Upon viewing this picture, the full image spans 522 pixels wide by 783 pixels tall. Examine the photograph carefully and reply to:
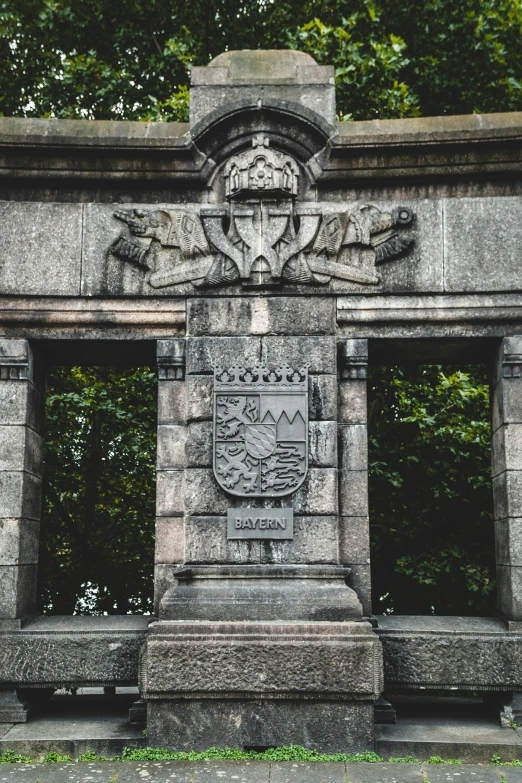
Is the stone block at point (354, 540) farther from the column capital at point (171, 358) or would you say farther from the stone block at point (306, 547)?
the column capital at point (171, 358)

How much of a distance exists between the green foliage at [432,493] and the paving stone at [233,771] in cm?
440

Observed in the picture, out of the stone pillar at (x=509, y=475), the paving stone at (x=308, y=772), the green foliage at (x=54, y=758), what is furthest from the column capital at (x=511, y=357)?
the green foliage at (x=54, y=758)

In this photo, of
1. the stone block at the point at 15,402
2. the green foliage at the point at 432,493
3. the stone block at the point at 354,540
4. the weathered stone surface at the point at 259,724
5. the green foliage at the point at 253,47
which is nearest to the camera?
the weathered stone surface at the point at 259,724

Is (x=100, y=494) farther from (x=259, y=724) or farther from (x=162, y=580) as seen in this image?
(x=259, y=724)

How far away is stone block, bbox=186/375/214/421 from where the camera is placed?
6.23 meters

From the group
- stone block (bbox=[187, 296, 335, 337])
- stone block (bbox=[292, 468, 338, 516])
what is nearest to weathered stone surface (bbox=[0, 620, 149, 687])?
stone block (bbox=[292, 468, 338, 516])

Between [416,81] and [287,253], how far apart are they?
621cm

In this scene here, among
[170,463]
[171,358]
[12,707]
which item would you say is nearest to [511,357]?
[171,358]

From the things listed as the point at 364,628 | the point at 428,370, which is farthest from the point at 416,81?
the point at 364,628

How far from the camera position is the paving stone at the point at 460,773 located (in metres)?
4.98

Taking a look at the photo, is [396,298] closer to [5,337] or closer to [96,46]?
[5,337]

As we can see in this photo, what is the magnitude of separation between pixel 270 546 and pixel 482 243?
3014mm

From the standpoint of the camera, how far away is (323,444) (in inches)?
242

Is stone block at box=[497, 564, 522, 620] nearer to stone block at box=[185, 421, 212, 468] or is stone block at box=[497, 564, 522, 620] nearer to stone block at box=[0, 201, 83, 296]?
stone block at box=[185, 421, 212, 468]
